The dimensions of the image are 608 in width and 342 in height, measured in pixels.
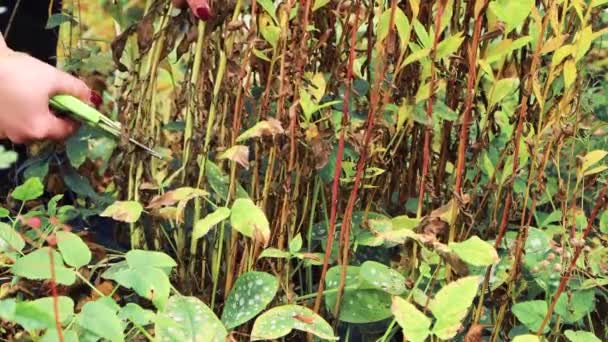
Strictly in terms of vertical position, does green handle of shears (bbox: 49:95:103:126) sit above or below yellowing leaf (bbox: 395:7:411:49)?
below

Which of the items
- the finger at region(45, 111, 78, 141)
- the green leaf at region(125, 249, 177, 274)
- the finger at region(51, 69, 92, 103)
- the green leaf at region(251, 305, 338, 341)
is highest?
the finger at region(51, 69, 92, 103)

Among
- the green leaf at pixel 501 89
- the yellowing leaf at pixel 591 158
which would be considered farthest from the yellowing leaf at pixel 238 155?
the yellowing leaf at pixel 591 158

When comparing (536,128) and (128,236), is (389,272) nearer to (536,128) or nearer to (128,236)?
(536,128)

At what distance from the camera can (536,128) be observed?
1392 mm

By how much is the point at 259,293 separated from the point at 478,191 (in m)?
0.44

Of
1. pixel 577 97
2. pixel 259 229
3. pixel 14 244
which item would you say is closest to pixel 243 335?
pixel 259 229

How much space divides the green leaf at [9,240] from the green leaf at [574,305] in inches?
28.8

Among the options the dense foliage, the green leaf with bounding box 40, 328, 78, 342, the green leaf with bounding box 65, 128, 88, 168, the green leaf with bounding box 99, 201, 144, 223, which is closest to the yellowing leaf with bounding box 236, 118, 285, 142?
the dense foliage

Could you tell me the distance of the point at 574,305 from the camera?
1342 millimetres

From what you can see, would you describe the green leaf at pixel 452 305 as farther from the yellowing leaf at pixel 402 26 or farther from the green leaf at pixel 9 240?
the green leaf at pixel 9 240

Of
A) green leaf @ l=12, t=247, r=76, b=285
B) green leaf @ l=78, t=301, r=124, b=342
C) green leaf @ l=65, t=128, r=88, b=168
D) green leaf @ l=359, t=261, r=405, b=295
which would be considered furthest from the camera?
green leaf @ l=65, t=128, r=88, b=168

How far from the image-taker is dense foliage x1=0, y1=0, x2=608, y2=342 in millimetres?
1218

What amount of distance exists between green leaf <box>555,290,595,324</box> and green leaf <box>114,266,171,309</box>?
1.76 ft

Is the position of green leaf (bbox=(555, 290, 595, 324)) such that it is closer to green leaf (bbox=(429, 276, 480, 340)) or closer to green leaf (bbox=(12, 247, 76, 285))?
green leaf (bbox=(429, 276, 480, 340))
